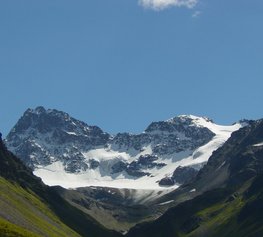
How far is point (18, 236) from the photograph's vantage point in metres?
103

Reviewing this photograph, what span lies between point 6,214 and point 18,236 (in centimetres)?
9095

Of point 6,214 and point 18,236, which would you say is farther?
point 6,214

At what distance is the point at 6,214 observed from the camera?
192 metres
